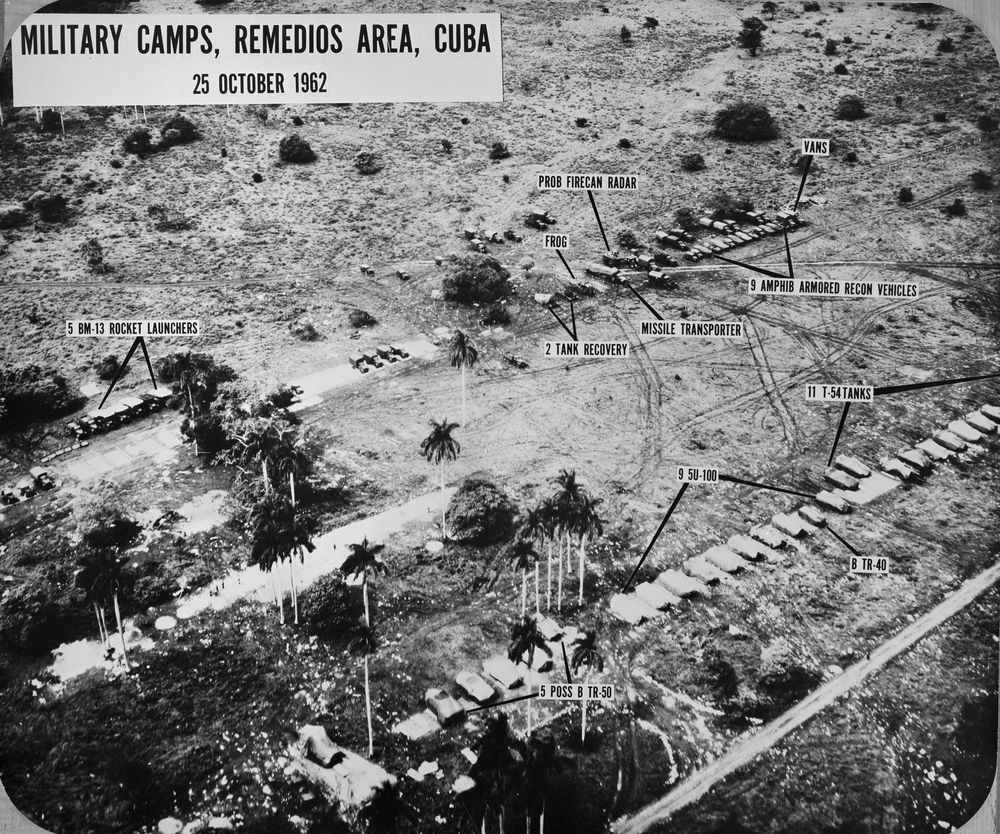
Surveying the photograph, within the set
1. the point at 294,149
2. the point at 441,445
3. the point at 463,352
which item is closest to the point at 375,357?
the point at 463,352

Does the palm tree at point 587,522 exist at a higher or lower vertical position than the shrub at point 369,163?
lower

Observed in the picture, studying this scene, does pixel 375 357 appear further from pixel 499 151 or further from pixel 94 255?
pixel 94 255

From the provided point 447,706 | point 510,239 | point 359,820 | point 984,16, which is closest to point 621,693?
point 447,706

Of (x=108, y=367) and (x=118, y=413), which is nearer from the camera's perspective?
(x=118, y=413)

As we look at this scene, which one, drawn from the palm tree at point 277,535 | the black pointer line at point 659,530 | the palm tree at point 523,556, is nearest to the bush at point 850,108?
the black pointer line at point 659,530

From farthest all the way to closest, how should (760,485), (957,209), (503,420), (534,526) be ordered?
(957,209), (503,420), (760,485), (534,526)

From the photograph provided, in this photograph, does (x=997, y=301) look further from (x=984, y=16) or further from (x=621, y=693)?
(x=621, y=693)

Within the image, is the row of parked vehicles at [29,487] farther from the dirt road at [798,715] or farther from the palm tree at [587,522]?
the dirt road at [798,715]
